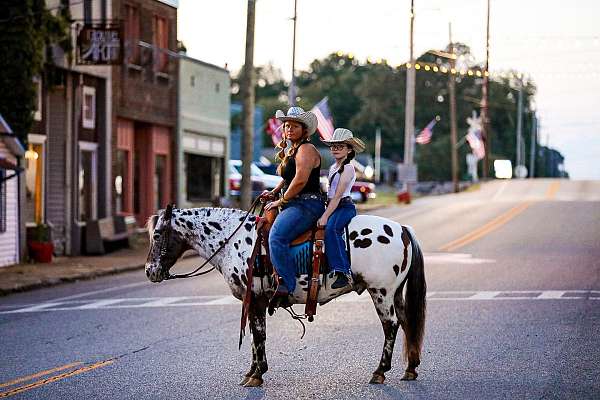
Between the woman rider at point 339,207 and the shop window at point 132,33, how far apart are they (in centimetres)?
2778

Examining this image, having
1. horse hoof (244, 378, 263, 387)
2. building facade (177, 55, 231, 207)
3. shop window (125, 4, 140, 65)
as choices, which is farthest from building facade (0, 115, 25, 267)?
horse hoof (244, 378, 263, 387)

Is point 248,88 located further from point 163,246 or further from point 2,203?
point 163,246

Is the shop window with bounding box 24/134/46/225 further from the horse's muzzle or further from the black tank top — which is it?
the black tank top

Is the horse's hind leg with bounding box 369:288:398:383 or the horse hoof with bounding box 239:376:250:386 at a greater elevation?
the horse's hind leg with bounding box 369:288:398:383

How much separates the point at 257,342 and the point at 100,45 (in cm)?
2106

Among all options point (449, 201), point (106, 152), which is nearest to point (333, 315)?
point (106, 152)

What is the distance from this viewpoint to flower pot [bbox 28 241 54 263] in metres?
31.0

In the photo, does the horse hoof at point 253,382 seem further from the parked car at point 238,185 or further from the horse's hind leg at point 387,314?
the parked car at point 238,185

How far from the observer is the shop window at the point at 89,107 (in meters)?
35.4

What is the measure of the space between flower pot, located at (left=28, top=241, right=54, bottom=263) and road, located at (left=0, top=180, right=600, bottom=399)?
406cm

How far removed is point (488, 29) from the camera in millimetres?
87000

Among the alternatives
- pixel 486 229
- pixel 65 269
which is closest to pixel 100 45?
pixel 65 269

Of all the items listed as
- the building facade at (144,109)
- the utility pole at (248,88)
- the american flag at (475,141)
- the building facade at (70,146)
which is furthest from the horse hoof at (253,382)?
the american flag at (475,141)

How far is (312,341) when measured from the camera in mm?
14648
